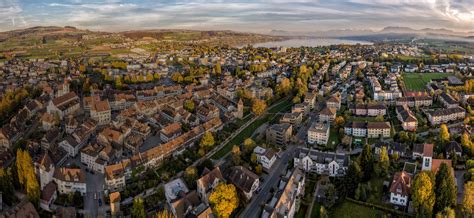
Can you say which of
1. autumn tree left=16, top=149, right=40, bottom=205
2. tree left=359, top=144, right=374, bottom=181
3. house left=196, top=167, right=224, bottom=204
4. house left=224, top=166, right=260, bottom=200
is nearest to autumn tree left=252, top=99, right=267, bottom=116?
house left=224, top=166, right=260, bottom=200

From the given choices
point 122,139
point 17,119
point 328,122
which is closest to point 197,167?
point 122,139

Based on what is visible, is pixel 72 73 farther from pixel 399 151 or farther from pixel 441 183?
pixel 441 183

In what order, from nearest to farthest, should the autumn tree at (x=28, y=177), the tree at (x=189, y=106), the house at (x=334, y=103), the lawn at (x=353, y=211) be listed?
the lawn at (x=353, y=211)
the autumn tree at (x=28, y=177)
the tree at (x=189, y=106)
the house at (x=334, y=103)

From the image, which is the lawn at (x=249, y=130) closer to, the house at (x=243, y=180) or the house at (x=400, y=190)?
the house at (x=243, y=180)

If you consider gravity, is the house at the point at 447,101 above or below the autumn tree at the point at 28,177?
above

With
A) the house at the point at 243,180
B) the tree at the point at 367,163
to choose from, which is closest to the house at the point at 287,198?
the house at the point at 243,180

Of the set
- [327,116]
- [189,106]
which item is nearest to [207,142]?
[189,106]

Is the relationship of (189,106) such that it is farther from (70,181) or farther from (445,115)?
(445,115)
